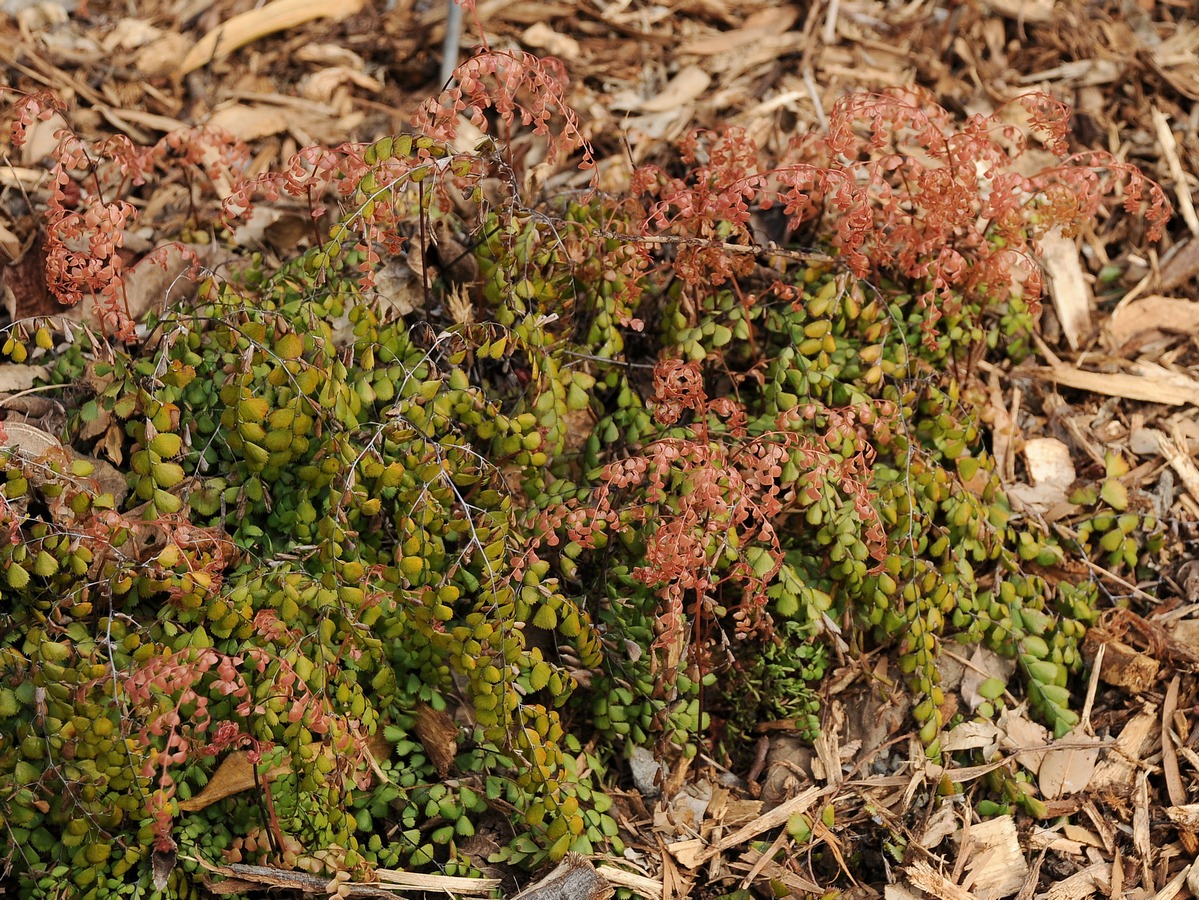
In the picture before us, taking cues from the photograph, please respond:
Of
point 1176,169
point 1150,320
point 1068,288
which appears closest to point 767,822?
point 1068,288

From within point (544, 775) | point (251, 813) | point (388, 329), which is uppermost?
point (388, 329)

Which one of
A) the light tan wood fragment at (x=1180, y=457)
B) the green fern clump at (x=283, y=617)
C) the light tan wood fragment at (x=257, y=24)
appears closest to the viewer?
the green fern clump at (x=283, y=617)

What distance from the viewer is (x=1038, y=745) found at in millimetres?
3254

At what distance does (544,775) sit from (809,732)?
0.87m

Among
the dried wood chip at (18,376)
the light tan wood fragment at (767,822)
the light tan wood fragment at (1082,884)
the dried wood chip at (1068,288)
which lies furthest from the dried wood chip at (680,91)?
the light tan wood fragment at (1082,884)

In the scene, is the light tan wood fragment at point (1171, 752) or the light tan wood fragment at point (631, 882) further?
the light tan wood fragment at point (1171, 752)

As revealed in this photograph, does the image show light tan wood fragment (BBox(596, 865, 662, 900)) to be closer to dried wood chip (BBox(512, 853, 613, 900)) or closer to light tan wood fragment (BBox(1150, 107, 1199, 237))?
dried wood chip (BBox(512, 853, 613, 900))

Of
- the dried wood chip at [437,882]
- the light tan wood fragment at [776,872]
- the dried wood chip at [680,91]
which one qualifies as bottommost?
the light tan wood fragment at [776,872]

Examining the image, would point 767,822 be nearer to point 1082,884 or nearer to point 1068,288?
point 1082,884

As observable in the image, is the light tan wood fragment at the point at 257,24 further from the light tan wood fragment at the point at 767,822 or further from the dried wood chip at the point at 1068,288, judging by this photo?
the light tan wood fragment at the point at 767,822

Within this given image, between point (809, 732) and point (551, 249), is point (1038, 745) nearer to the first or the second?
point (809, 732)

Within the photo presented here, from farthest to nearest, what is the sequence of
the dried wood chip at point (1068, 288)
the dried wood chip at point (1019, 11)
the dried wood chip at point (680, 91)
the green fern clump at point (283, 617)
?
1. the dried wood chip at point (1019, 11)
2. the dried wood chip at point (680, 91)
3. the dried wood chip at point (1068, 288)
4. the green fern clump at point (283, 617)

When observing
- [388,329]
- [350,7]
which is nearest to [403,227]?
[388,329]

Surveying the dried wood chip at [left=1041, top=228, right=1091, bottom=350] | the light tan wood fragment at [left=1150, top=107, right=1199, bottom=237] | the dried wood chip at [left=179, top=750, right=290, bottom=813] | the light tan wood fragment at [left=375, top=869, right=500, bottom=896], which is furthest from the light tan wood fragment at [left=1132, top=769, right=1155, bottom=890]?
the dried wood chip at [left=179, top=750, right=290, bottom=813]
